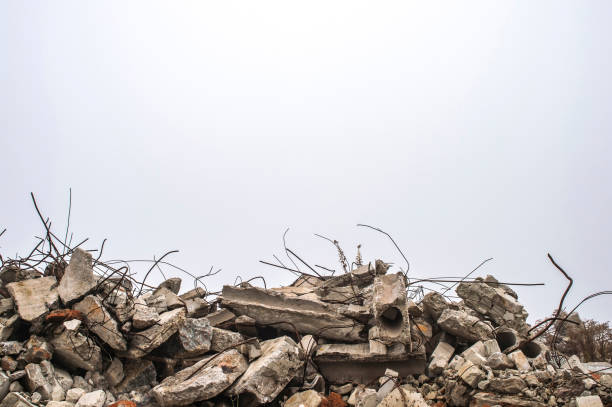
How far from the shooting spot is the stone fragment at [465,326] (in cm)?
451

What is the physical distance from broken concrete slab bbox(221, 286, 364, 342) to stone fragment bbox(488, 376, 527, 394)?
1473 millimetres

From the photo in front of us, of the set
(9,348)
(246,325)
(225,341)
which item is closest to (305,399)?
(225,341)

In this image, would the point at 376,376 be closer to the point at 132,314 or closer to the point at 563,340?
the point at 132,314

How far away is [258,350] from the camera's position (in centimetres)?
410

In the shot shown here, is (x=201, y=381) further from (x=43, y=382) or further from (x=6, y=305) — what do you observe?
(x=6, y=305)

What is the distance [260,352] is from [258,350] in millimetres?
30

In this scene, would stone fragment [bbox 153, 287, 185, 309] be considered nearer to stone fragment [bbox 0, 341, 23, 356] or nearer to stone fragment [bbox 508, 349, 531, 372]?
stone fragment [bbox 0, 341, 23, 356]

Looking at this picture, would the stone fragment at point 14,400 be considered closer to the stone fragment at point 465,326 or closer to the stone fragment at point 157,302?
the stone fragment at point 157,302

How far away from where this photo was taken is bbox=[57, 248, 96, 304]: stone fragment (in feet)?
13.9

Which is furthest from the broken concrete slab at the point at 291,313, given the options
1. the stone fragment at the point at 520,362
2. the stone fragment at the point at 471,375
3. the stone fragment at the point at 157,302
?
the stone fragment at the point at 520,362

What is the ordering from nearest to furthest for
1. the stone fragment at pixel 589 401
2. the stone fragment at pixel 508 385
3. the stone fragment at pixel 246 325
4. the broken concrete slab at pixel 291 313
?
the stone fragment at pixel 589 401
the stone fragment at pixel 508 385
the broken concrete slab at pixel 291 313
the stone fragment at pixel 246 325

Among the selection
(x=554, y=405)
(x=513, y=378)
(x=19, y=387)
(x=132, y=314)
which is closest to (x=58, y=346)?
(x=19, y=387)

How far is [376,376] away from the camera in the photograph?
4.24 metres

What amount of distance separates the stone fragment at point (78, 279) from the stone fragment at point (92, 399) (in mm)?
1083
